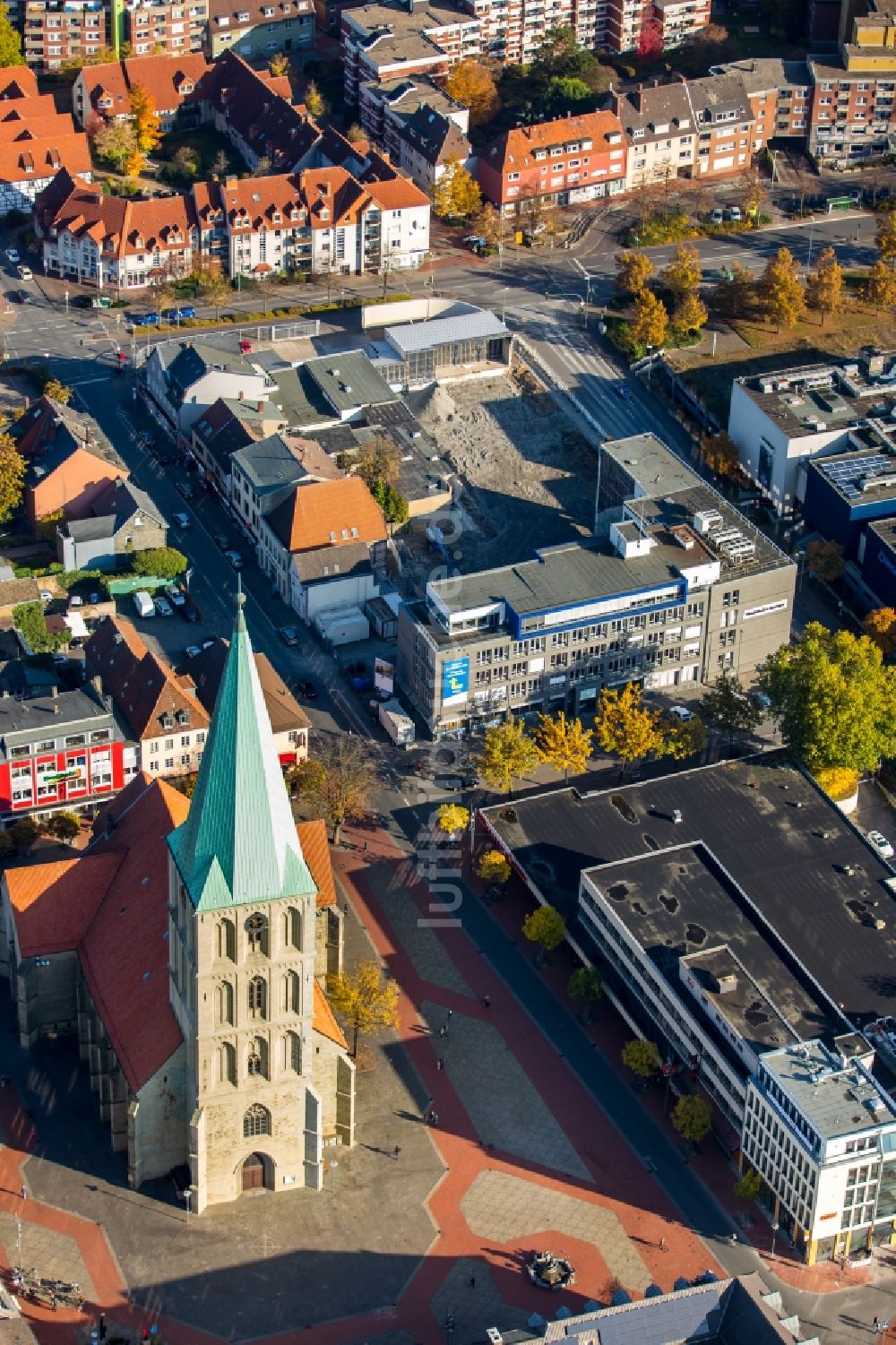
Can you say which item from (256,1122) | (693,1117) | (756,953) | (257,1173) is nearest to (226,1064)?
(256,1122)

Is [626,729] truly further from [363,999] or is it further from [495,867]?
[363,999]

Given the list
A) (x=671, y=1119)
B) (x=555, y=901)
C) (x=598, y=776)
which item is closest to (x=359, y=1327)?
(x=671, y=1119)

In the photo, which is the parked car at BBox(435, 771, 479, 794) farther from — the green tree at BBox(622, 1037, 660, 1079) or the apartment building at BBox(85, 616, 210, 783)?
the green tree at BBox(622, 1037, 660, 1079)

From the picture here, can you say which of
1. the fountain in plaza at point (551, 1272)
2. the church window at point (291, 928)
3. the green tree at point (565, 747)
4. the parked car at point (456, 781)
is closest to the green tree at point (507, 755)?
the green tree at point (565, 747)

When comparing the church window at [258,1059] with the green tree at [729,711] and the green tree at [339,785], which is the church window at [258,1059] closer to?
the green tree at [339,785]

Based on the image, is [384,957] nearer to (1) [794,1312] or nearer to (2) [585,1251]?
(2) [585,1251]
